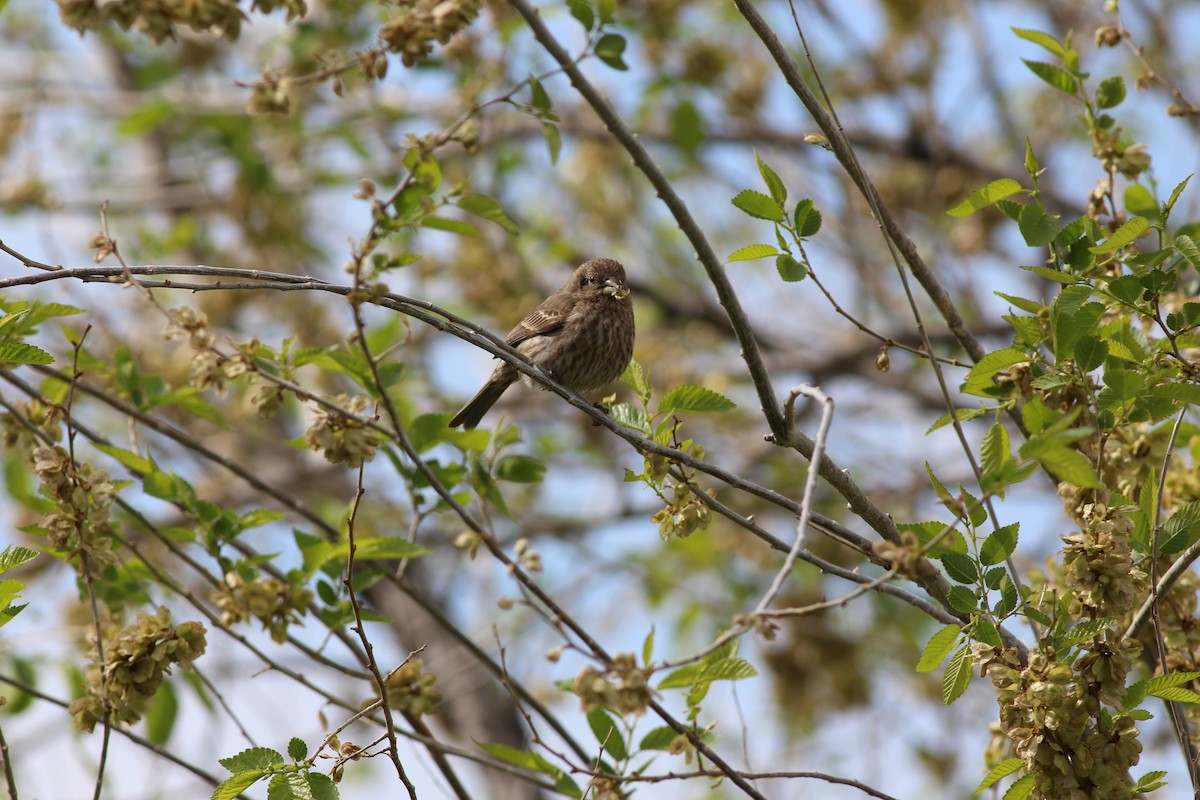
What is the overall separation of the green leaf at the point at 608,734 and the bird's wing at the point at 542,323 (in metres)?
3.27

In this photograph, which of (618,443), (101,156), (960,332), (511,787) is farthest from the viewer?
(101,156)

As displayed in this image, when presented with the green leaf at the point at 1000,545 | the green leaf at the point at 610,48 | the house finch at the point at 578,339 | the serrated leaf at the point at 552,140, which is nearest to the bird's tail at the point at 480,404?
the house finch at the point at 578,339

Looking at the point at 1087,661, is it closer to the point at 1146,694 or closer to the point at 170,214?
the point at 1146,694

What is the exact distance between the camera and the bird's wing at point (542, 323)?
6.24 metres

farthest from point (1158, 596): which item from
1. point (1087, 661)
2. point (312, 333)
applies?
point (312, 333)

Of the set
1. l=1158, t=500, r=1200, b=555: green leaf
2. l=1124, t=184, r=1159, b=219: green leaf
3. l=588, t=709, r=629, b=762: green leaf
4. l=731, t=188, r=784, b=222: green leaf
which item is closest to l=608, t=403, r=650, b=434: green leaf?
l=731, t=188, r=784, b=222: green leaf

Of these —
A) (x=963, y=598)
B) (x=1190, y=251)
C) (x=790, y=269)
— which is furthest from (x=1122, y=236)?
(x=963, y=598)

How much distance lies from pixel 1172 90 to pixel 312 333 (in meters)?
6.16

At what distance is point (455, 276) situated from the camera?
8578 mm

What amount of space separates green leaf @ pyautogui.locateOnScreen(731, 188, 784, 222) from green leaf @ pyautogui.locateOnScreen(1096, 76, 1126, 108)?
1.14m

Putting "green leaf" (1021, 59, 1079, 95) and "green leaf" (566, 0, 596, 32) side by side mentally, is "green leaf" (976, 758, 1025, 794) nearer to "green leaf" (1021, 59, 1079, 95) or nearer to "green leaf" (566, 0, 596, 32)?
"green leaf" (1021, 59, 1079, 95)

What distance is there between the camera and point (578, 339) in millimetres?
6109

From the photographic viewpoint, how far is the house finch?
6117 mm

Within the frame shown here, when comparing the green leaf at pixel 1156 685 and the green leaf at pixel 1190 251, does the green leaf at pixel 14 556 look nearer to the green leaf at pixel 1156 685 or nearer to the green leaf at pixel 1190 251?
the green leaf at pixel 1156 685
